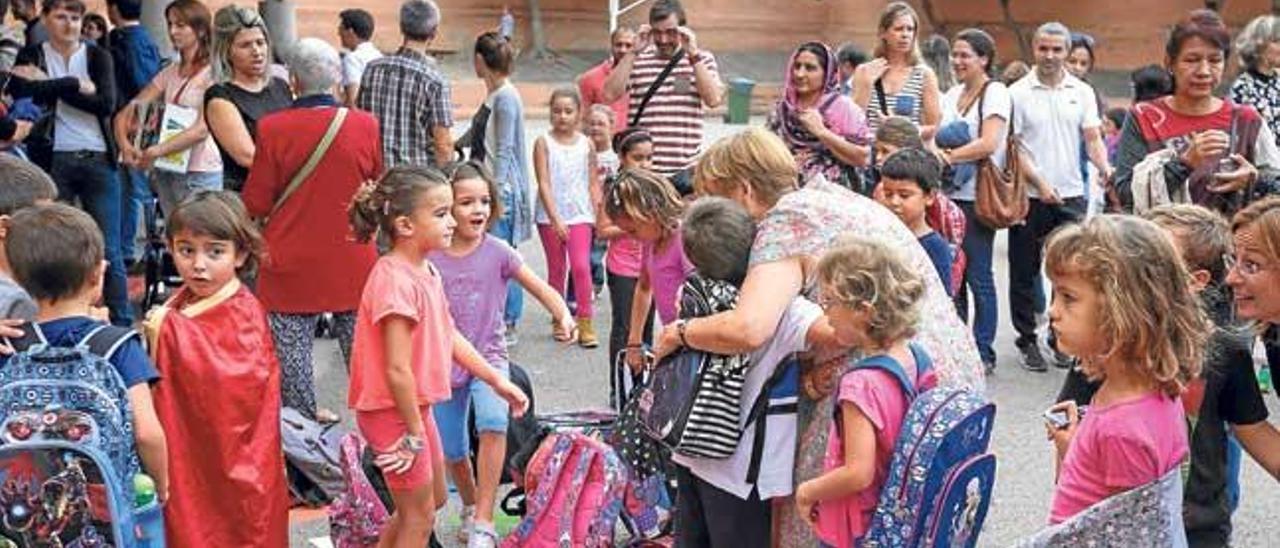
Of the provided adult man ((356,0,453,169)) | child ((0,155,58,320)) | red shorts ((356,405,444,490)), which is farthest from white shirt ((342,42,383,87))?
red shorts ((356,405,444,490))

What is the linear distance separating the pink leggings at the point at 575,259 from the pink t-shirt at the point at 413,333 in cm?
414

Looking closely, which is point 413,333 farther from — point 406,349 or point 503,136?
point 503,136

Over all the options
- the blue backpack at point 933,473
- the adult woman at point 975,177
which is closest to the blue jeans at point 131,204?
the adult woman at point 975,177

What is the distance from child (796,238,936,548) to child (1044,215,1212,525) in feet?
1.74

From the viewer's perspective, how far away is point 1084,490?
3.40 m

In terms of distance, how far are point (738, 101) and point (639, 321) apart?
1985 centimetres

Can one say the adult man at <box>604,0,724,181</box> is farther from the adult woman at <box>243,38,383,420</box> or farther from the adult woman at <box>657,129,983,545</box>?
the adult woman at <box>657,129,983,545</box>

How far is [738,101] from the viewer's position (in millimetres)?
25625

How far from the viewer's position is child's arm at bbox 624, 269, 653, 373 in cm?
586

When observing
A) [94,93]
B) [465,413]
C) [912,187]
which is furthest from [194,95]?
[912,187]

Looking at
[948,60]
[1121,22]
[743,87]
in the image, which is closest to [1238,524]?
[948,60]

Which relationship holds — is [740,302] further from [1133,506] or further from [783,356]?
[1133,506]

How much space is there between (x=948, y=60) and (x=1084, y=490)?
301 inches

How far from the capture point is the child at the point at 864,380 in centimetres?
384
